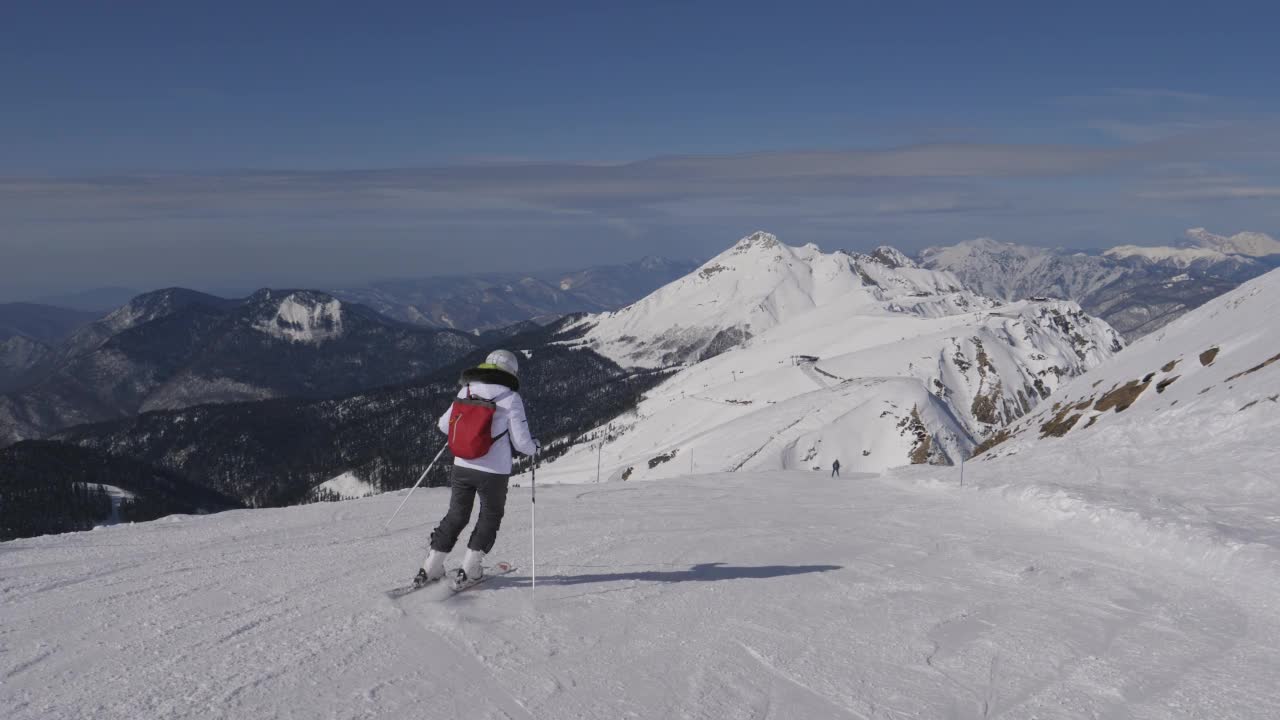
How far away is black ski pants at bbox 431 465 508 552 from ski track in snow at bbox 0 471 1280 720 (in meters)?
0.67

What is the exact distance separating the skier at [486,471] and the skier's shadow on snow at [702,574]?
1.16 meters

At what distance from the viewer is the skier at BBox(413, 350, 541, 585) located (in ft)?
30.9

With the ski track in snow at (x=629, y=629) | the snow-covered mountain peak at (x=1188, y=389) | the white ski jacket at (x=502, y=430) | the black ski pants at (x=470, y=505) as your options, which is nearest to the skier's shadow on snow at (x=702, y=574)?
the ski track in snow at (x=629, y=629)

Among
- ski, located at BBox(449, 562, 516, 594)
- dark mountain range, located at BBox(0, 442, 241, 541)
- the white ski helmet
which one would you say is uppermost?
the white ski helmet

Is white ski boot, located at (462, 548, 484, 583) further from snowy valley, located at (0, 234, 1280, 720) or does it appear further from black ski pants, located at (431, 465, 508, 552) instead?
snowy valley, located at (0, 234, 1280, 720)

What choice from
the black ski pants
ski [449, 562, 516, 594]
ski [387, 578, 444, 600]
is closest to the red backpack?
the black ski pants

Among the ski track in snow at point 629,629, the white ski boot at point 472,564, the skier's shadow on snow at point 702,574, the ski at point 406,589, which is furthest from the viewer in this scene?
the skier's shadow on snow at point 702,574

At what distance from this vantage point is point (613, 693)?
6.59 m

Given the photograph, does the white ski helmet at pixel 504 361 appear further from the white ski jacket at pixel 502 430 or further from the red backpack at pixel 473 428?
the red backpack at pixel 473 428

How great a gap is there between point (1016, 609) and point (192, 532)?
490 inches

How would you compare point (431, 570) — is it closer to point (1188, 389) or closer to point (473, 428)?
point (473, 428)

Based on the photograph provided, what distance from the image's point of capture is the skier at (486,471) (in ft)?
30.9

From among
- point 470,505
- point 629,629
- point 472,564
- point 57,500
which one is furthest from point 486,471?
point 57,500

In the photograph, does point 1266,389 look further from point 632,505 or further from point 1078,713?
point 1078,713
